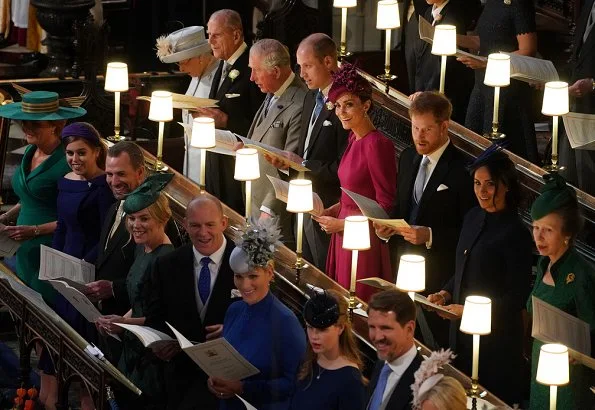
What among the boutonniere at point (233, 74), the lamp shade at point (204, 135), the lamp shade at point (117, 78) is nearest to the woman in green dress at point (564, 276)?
the lamp shade at point (204, 135)

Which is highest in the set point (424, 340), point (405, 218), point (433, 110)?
point (433, 110)

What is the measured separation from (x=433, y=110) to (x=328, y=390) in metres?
2.05

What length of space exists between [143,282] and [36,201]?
161cm

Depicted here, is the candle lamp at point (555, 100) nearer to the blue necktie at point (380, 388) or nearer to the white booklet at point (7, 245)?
the blue necktie at point (380, 388)

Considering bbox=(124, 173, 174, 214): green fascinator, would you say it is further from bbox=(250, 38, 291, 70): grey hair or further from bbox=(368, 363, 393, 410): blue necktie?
bbox=(368, 363, 393, 410): blue necktie

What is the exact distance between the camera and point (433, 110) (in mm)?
8492

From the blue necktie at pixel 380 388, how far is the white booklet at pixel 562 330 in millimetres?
767

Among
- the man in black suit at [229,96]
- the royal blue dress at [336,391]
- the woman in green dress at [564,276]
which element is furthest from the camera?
the man in black suit at [229,96]

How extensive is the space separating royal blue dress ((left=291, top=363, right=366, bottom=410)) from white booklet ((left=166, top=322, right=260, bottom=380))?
497mm

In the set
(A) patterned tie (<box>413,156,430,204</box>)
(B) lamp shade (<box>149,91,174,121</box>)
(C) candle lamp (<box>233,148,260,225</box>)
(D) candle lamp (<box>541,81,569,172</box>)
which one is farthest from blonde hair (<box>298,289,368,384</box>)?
(B) lamp shade (<box>149,91,174,121</box>)

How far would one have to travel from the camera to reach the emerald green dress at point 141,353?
8.30 metres

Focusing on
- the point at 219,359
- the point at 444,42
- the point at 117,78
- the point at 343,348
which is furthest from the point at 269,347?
the point at 117,78

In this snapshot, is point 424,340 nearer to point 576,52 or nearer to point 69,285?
point 69,285

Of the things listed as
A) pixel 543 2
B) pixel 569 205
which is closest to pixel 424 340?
pixel 569 205
